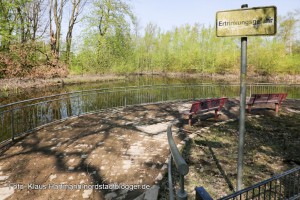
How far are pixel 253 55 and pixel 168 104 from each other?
35267 millimetres

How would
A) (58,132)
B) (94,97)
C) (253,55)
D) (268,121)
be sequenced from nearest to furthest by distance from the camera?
(58,132) → (268,121) → (94,97) → (253,55)

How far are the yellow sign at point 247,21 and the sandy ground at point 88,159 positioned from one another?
317 cm

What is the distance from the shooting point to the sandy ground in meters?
4.35

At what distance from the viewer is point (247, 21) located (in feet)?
10.8

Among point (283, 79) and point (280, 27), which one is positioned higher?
point (280, 27)

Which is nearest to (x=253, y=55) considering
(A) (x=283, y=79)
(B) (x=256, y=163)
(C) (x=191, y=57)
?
(A) (x=283, y=79)

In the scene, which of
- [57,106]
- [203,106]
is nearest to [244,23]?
[203,106]

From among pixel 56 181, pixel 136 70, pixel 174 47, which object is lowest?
pixel 56 181

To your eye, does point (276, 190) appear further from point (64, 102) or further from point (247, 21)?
point (64, 102)

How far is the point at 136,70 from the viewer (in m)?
56.1

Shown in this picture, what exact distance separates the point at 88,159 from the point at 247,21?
15.1ft

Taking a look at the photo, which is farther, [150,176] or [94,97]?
[94,97]

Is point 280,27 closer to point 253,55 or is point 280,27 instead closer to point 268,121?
point 253,55

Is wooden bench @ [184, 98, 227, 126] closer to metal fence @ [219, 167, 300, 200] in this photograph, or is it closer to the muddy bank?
metal fence @ [219, 167, 300, 200]
